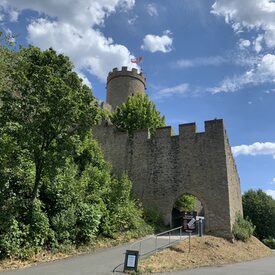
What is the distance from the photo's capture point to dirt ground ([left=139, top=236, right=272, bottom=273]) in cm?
1243

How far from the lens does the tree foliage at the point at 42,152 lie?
1210cm

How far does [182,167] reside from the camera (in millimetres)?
22438

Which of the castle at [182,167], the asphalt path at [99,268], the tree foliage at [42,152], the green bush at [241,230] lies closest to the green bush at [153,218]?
the castle at [182,167]

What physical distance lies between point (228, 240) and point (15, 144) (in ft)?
42.5

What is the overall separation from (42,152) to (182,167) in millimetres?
11926

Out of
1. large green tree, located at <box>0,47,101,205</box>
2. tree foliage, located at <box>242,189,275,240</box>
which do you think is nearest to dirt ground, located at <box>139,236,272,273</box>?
large green tree, located at <box>0,47,101,205</box>

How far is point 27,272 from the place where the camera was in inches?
399

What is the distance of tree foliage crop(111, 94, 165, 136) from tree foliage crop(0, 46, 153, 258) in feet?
46.4

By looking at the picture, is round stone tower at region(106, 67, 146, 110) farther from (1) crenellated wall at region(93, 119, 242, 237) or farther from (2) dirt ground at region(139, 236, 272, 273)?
(2) dirt ground at region(139, 236, 272, 273)

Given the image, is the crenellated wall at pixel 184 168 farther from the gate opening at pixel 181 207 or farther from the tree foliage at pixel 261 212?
the tree foliage at pixel 261 212

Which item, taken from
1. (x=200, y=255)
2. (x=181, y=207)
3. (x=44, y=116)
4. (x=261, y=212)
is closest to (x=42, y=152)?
Result: (x=44, y=116)

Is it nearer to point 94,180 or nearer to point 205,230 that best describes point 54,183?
point 94,180

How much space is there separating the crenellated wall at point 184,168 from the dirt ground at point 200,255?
1796 millimetres

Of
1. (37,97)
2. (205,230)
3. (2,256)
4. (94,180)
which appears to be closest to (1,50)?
A: (37,97)
